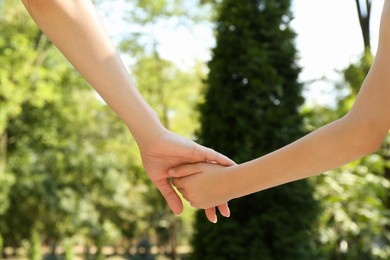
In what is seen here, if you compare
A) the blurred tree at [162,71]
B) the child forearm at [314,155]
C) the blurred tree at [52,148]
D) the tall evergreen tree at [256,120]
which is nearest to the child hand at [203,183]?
the child forearm at [314,155]

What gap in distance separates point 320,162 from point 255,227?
14.1ft

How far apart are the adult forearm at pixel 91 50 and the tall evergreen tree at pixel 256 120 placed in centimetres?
408

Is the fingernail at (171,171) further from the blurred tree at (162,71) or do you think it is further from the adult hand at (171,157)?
the blurred tree at (162,71)

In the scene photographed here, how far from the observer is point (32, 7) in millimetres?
1467

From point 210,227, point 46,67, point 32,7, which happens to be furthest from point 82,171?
point 32,7

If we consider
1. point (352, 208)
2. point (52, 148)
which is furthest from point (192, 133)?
point (52, 148)

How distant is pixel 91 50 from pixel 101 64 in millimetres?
43

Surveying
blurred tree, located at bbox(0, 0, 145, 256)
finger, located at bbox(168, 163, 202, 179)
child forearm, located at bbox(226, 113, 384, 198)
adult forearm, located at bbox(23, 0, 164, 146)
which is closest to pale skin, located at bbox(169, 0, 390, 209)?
child forearm, located at bbox(226, 113, 384, 198)

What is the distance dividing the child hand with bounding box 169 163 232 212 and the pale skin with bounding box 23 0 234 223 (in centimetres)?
4

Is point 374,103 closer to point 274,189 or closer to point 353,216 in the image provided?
point 274,189

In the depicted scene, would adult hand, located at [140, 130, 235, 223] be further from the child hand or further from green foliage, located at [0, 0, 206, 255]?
green foliage, located at [0, 0, 206, 255]

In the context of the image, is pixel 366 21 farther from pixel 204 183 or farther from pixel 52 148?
pixel 52 148

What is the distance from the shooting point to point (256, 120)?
580 centimetres

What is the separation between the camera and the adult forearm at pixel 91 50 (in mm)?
1460
